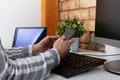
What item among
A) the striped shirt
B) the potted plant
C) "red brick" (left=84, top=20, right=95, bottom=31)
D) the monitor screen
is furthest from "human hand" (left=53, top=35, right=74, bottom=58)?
"red brick" (left=84, top=20, right=95, bottom=31)

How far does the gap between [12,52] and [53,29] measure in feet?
2.22

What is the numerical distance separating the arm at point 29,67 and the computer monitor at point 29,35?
0.51m

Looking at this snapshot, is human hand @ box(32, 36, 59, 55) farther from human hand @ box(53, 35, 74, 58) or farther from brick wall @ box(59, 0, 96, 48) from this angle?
brick wall @ box(59, 0, 96, 48)

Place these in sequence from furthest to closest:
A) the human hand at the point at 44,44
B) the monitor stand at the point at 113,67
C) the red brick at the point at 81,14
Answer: the red brick at the point at 81,14, the human hand at the point at 44,44, the monitor stand at the point at 113,67

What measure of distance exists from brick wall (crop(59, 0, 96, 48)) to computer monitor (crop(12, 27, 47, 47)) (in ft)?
0.92

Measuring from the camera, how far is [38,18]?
63.2 inches

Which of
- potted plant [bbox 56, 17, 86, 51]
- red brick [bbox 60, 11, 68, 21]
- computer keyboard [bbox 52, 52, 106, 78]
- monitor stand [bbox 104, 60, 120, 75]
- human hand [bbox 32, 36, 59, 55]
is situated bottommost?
monitor stand [bbox 104, 60, 120, 75]

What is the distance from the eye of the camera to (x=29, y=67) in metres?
0.64

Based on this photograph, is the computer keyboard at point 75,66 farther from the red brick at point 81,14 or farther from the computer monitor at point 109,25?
the red brick at point 81,14

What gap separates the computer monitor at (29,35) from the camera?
3.98 feet

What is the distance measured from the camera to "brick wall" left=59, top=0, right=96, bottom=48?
4.07 ft

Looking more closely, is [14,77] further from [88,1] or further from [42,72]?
[88,1]

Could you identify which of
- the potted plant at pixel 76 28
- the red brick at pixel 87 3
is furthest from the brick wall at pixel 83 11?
the potted plant at pixel 76 28

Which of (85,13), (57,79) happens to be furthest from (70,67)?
(85,13)
